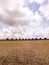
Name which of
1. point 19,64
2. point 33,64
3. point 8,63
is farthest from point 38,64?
point 8,63

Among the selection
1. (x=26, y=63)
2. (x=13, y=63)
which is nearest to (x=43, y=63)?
(x=26, y=63)

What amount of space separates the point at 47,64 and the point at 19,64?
3.99 metres

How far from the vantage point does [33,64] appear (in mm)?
22031

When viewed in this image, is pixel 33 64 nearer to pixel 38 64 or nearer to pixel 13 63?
pixel 38 64

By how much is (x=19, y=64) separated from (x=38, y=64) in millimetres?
2745

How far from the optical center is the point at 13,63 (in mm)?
23172

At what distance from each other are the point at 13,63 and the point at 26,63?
6.28 ft

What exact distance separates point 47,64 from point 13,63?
4.94 metres

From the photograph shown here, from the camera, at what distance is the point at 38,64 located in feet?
72.5

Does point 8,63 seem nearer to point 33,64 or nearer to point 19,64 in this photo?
point 19,64

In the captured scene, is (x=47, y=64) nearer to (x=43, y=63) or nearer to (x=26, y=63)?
(x=43, y=63)

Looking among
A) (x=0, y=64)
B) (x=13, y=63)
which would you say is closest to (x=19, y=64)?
(x=13, y=63)

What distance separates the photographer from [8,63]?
23328mm

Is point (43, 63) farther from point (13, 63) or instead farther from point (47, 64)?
point (13, 63)
